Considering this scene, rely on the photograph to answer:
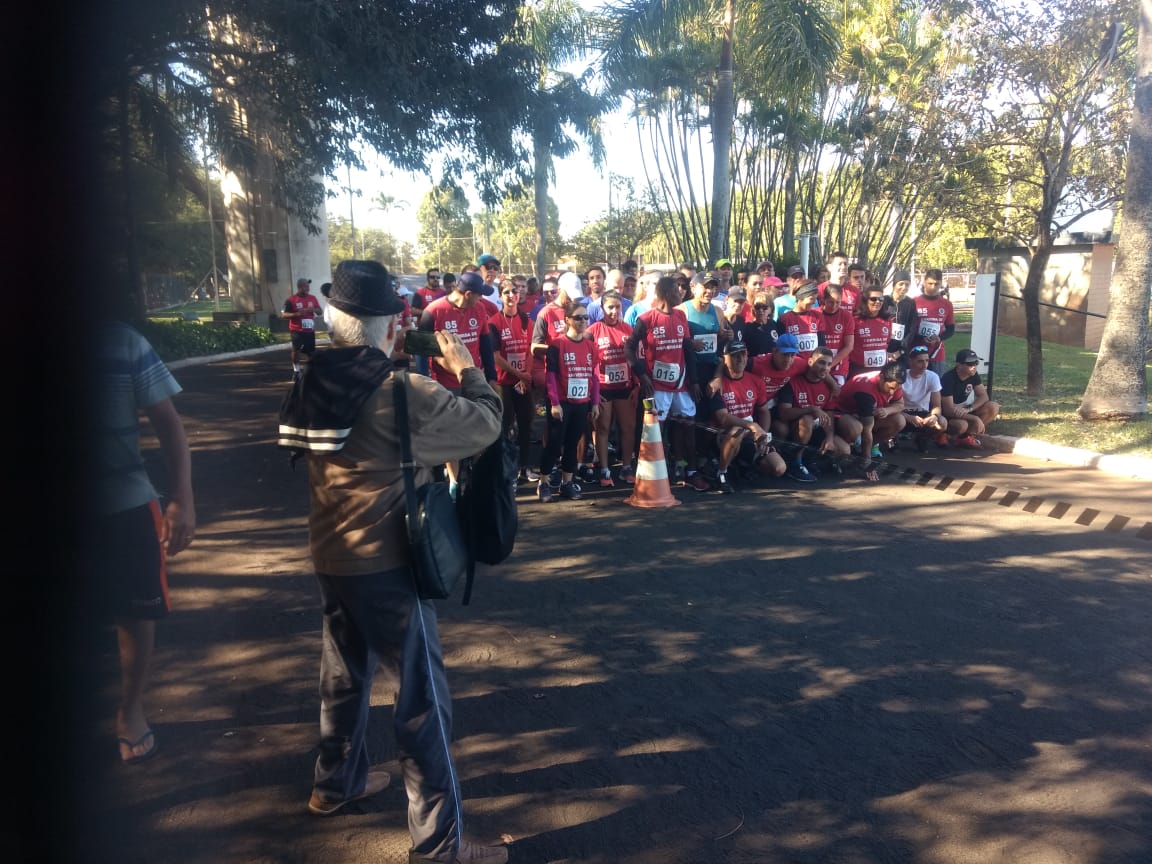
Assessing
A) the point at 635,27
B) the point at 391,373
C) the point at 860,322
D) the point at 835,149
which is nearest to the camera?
the point at 391,373

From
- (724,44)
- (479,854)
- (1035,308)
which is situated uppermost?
(724,44)

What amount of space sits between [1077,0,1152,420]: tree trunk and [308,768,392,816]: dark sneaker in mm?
10530

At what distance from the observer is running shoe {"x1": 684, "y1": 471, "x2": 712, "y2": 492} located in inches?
348

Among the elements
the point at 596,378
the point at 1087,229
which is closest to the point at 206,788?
the point at 596,378

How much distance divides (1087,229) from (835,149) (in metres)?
7.15

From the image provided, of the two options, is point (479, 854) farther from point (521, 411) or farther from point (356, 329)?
point (521, 411)

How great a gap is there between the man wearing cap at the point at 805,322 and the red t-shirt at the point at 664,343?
1329mm

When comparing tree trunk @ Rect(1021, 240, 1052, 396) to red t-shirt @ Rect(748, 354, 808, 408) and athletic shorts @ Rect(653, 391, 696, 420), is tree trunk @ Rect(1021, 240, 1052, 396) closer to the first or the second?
red t-shirt @ Rect(748, 354, 808, 408)

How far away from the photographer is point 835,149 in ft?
88.0

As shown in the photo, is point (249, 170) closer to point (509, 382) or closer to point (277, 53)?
point (277, 53)

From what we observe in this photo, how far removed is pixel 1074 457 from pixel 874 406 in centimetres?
226

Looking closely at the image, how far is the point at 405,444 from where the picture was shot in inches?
121

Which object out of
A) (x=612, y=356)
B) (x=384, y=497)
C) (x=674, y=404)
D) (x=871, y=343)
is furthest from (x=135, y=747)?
(x=871, y=343)

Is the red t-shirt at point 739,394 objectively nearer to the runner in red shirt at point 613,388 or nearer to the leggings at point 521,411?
the runner in red shirt at point 613,388
